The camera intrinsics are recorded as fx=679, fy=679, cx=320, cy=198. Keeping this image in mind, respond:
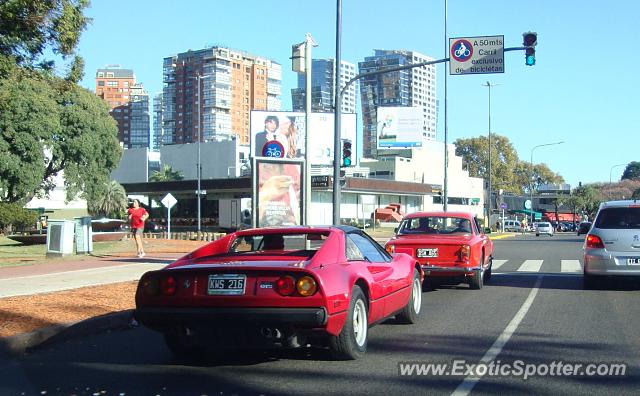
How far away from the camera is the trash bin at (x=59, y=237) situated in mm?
19984

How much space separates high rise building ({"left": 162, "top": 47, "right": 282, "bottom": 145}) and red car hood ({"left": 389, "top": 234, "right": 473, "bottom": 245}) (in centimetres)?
11123

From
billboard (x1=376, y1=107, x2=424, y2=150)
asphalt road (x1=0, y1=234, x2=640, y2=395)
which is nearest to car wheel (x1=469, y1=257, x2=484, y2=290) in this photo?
asphalt road (x1=0, y1=234, x2=640, y2=395)

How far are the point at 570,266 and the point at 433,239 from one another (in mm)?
8350

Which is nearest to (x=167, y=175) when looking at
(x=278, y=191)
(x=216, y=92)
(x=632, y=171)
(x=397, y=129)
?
(x=397, y=129)

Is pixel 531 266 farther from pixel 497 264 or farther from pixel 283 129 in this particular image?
pixel 283 129

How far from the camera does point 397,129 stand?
3246 inches

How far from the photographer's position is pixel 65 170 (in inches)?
1809

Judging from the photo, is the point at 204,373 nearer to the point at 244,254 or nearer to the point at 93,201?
the point at 244,254

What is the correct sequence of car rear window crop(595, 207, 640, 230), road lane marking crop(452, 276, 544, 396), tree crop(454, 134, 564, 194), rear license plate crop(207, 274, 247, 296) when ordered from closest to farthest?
road lane marking crop(452, 276, 544, 396) → rear license plate crop(207, 274, 247, 296) → car rear window crop(595, 207, 640, 230) → tree crop(454, 134, 564, 194)

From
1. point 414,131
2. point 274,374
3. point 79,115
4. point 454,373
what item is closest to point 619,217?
point 454,373

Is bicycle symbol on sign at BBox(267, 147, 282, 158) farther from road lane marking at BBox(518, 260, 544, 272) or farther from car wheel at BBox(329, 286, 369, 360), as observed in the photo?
car wheel at BBox(329, 286, 369, 360)

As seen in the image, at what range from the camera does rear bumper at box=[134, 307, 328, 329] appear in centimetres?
616

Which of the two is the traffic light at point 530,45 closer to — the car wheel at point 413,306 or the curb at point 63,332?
the car wheel at point 413,306

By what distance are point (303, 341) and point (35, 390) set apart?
7.98ft
